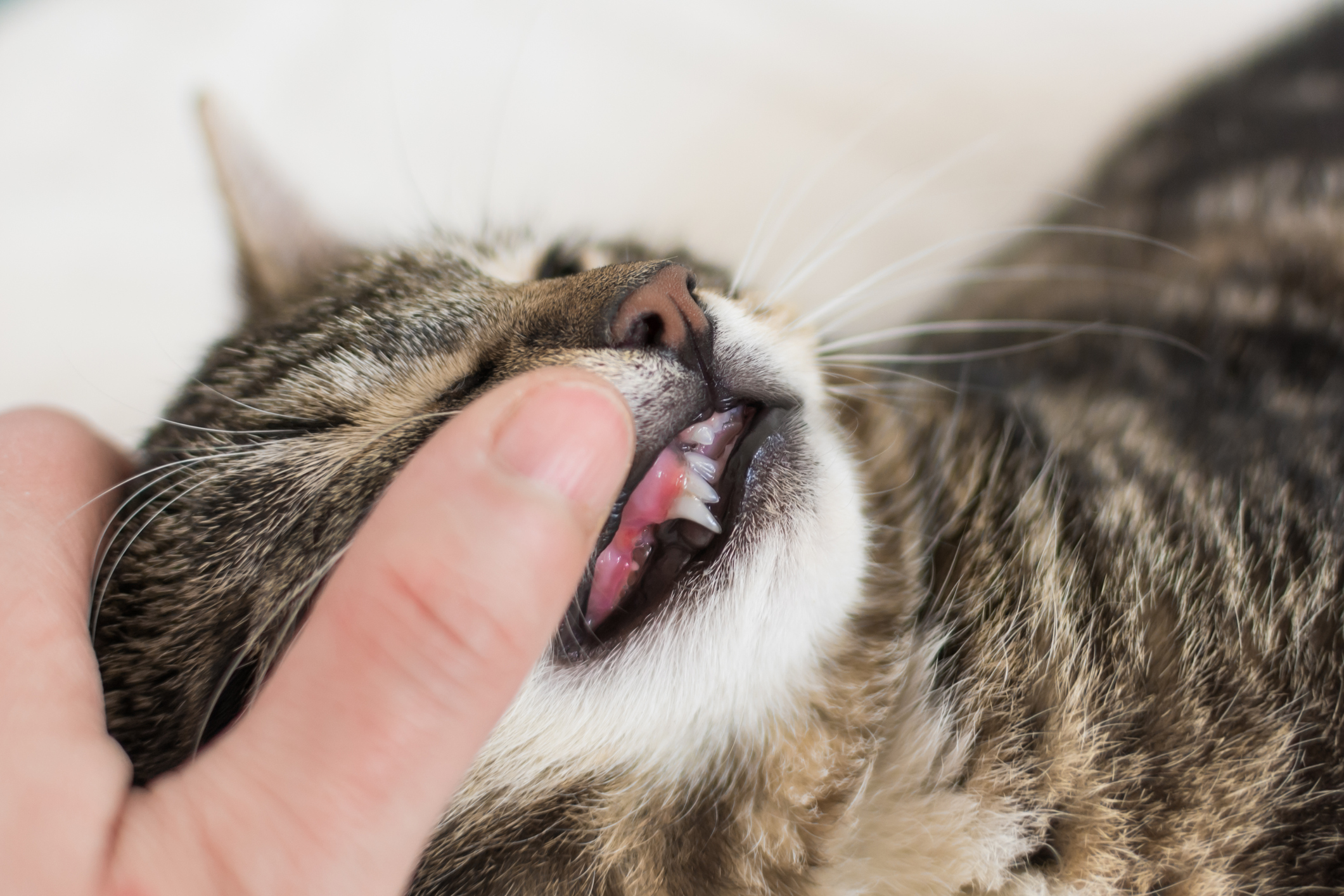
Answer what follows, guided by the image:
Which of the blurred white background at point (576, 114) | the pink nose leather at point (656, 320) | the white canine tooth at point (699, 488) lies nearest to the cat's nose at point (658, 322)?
the pink nose leather at point (656, 320)

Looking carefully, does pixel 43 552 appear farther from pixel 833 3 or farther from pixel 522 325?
pixel 833 3

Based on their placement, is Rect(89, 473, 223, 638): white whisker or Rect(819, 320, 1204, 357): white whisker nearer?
Rect(89, 473, 223, 638): white whisker

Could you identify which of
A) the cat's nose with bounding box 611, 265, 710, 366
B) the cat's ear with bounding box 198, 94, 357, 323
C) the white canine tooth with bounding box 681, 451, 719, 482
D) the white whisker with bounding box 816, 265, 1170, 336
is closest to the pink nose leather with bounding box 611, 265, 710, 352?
the cat's nose with bounding box 611, 265, 710, 366

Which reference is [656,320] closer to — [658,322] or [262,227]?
[658,322]

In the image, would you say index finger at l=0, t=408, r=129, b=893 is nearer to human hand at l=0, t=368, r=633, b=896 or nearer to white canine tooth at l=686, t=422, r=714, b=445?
human hand at l=0, t=368, r=633, b=896

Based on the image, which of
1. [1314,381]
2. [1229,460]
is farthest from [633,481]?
[1314,381]

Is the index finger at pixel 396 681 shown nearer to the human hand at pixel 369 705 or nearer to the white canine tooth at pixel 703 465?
the human hand at pixel 369 705

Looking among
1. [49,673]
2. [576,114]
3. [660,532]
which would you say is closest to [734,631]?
[660,532]
